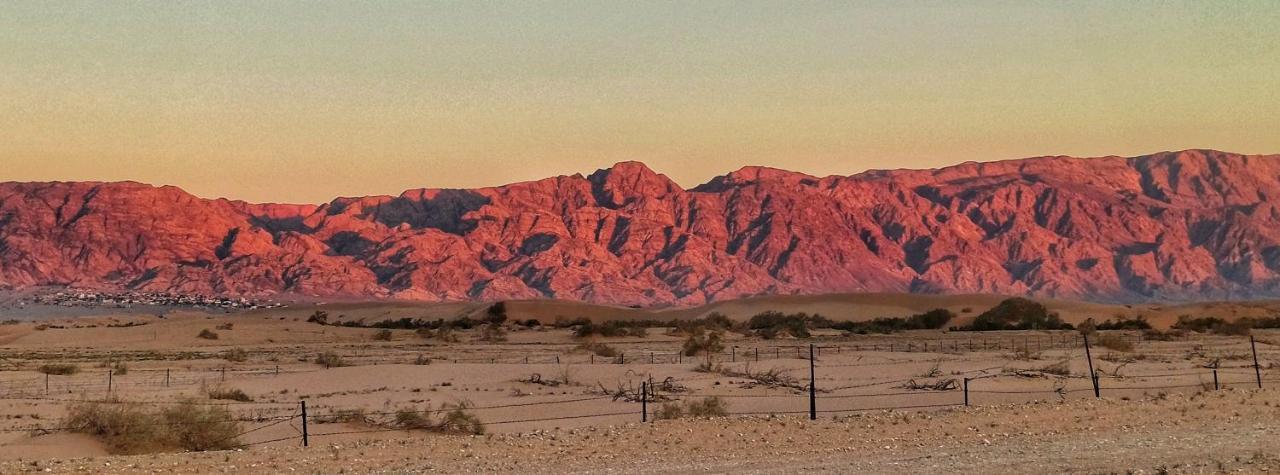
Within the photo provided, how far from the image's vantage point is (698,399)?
106ft

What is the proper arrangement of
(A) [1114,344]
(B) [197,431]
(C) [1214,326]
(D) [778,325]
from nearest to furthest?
1. (B) [197,431]
2. (A) [1114,344]
3. (C) [1214,326]
4. (D) [778,325]

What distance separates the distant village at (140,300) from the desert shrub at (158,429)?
115932mm

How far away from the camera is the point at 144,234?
178625 millimetres

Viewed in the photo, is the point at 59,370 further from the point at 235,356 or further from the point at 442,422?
the point at 442,422

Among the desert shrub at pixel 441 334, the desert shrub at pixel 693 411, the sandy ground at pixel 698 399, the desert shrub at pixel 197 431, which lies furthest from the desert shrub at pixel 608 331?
the desert shrub at pixel 197 431

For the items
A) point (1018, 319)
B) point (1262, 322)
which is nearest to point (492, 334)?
point (1018, 319)

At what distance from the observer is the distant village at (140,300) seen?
143 meters

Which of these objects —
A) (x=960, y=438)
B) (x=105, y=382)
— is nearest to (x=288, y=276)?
(x=105, y=382)

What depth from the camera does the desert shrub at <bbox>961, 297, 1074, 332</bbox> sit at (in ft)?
278

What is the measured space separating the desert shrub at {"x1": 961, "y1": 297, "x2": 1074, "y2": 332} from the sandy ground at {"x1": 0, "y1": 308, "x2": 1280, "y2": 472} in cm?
2068

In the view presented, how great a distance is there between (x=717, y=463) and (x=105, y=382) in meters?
28.5

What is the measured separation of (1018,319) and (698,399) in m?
61.3

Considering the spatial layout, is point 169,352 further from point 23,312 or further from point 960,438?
point 23,312

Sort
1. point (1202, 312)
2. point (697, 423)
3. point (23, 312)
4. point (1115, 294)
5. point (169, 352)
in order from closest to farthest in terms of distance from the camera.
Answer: point (697, 423) < point (169, 352) < point (1202, 312) < point (23, 312) < point (1115, 294)
